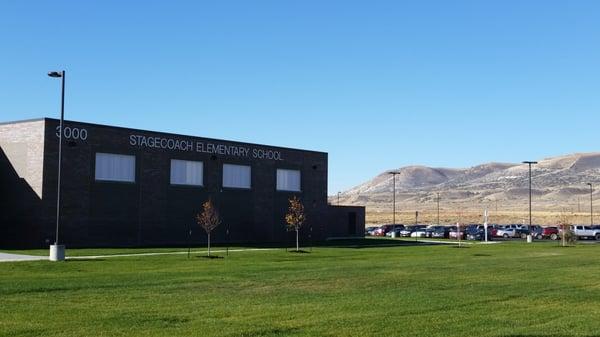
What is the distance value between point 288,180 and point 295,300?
4832 cm

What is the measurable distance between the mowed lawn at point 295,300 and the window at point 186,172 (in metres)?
25.3

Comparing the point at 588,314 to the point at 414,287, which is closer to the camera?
the point at 588,314

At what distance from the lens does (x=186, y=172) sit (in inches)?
2247

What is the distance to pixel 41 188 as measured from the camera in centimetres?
4691

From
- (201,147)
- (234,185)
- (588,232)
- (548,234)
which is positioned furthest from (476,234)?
(201,147)

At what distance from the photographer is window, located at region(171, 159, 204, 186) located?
5625cm

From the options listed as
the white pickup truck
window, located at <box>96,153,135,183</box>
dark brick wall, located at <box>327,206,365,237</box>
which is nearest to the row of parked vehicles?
the white pickup truck

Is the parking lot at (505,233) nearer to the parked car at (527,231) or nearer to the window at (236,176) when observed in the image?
the parked car at (527,231)

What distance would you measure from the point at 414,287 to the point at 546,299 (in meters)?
4.08

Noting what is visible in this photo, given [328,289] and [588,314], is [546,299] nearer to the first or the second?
[588,314]

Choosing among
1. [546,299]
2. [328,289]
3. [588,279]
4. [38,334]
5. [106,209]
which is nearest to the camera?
[38,334]

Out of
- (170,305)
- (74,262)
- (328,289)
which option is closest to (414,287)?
(328,289)

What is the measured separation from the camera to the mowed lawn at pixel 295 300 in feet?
46.0

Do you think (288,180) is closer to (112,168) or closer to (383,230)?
(112,168)
